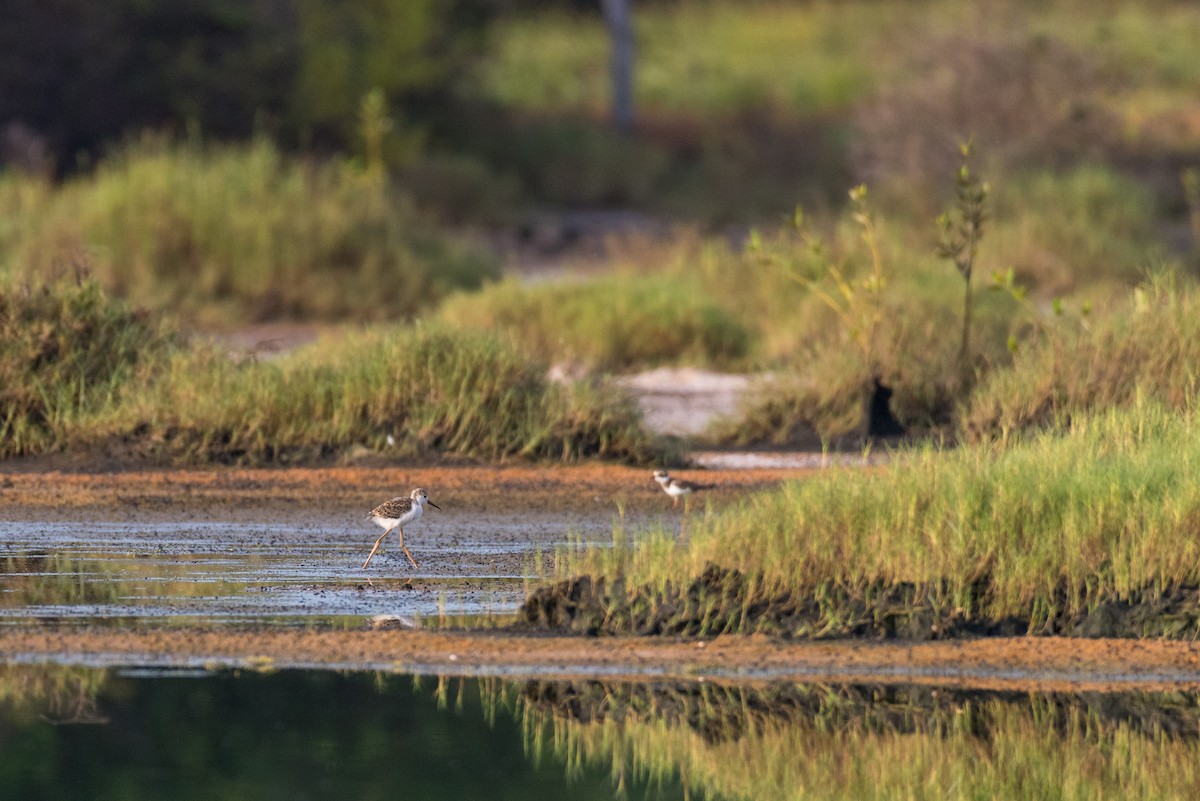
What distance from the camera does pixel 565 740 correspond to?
7.23m

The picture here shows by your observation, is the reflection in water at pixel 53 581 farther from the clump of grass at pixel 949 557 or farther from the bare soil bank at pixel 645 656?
the clump of grass at pixel 949 557

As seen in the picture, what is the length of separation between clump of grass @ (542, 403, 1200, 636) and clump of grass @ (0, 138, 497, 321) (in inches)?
463

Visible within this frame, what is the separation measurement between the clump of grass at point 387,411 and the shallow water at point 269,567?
48.2 inches

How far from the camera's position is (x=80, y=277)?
532 inches

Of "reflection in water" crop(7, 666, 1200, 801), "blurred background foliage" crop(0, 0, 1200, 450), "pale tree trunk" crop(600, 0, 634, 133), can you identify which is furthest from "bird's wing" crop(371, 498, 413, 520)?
"pale tree trunk" crop(600, 0, 634, 133)

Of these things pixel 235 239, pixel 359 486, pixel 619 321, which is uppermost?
pixel 235 239

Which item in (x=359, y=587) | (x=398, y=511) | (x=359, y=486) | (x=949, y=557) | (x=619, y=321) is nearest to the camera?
(x=949, y=557)

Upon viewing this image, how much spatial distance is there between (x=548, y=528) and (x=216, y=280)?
10.1 metres

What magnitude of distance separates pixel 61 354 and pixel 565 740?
6.48 m

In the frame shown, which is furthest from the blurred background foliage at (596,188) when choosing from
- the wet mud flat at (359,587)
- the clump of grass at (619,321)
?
the wet mud flat at (359,587)

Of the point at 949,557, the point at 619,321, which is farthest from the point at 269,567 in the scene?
the point at 619,321

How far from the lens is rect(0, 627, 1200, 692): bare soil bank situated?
7.77m

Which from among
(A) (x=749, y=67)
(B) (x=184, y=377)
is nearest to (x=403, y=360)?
(B) (x=184, y=377)

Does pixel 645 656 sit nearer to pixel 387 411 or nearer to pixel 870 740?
pixel 870 740
